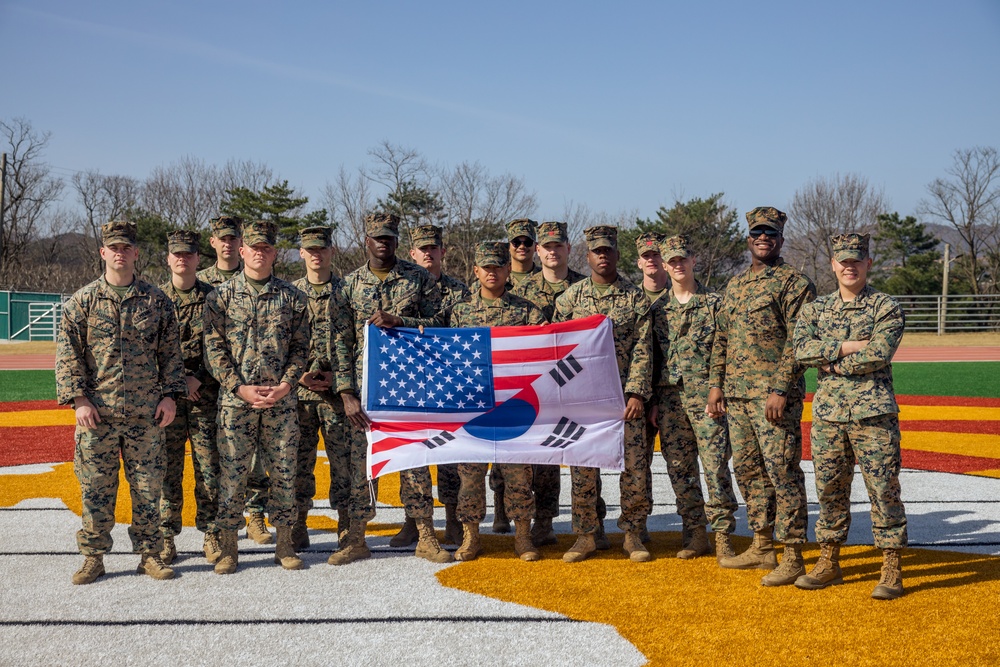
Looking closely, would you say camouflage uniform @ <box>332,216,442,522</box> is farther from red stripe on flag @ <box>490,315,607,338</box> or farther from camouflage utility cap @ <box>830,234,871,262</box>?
camouflage utility cap @ <box>830,234,871,262</box>

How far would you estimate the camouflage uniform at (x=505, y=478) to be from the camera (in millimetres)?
6301

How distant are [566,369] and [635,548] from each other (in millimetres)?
1379

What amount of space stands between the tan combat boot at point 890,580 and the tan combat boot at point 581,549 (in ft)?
6.23

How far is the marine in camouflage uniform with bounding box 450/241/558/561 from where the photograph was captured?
6297mm

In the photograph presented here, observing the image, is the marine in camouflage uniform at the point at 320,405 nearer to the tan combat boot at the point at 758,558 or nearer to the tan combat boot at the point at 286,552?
the tan combat boot at the point at 286,552

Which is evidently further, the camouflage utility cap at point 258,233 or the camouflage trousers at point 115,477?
the camouflage utility cap at point 258,233

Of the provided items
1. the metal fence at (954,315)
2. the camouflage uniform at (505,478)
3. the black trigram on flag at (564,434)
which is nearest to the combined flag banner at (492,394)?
the black trigram on flag at (564,434)

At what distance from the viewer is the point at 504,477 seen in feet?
21.1

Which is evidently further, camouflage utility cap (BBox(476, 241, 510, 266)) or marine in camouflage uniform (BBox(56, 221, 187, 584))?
camouflage utility cap (BBox(476, 241, 510, 266))

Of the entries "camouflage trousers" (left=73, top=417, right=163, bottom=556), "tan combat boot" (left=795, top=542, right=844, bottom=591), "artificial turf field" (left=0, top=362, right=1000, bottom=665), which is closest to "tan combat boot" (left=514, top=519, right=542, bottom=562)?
"artificial turf field" (left=0, top=362, right=1000, bottom=665)

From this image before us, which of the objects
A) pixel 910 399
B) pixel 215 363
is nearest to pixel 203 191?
pixel 910 399

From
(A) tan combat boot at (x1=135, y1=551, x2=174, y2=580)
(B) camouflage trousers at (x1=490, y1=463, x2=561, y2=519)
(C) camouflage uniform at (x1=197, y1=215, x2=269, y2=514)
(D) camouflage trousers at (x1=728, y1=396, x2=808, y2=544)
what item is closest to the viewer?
(D) camouflage trousers at (x1=728, y1=396, x2=808, y2=544)

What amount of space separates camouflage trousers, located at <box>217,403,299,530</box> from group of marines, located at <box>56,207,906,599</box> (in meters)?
0.01

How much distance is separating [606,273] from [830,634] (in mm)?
2884
